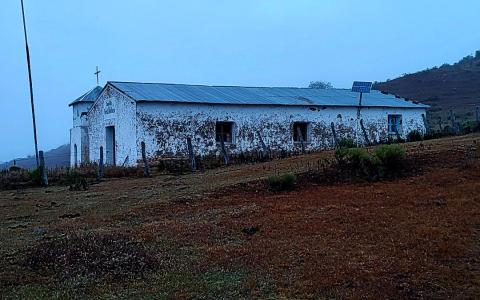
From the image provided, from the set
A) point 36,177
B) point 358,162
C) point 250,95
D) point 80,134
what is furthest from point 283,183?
point 80,134

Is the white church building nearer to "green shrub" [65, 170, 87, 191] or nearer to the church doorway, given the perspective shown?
the church doorway

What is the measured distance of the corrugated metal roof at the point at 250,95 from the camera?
86.5 ft

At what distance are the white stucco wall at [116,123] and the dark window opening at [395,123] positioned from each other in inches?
581

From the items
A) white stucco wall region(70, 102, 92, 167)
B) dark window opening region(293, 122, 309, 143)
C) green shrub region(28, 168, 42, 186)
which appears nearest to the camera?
green shrub region(28, 168, 42, 186)

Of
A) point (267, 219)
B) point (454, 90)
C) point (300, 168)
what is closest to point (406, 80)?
point (454, 90)

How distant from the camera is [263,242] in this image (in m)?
8.48

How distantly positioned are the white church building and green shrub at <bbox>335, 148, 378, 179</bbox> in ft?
32.9

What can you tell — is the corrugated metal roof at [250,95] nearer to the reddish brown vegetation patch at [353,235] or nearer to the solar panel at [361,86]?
the solar panel at [361,86]

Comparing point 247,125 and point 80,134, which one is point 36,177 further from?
point 80,134

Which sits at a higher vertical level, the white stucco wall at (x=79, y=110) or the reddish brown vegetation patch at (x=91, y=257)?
the white stucco wall at (x=79, y=110)

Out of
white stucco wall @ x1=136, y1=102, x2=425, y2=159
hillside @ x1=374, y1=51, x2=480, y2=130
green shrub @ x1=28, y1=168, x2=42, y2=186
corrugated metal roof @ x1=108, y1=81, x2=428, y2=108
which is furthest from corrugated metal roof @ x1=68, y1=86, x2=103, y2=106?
hillside @ x1=374, y1=51, x2=480, y2=130

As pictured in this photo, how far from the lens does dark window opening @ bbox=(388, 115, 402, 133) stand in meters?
31.9

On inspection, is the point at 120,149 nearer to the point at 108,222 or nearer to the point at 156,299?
the point at 108,222

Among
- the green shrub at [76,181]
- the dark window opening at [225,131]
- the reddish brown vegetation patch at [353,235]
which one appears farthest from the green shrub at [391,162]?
the dark window opening at [225,131]
